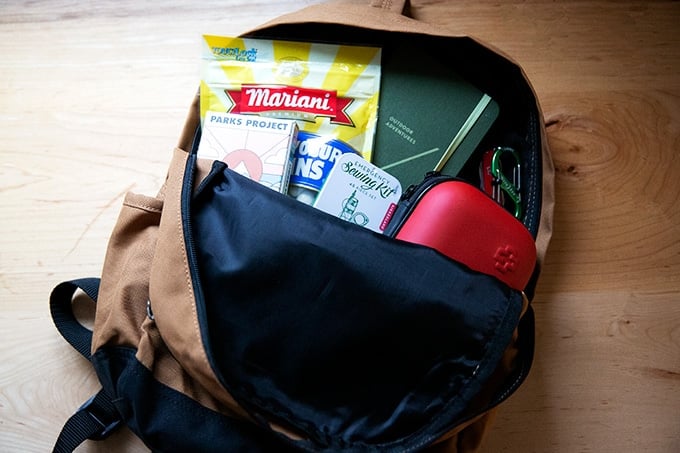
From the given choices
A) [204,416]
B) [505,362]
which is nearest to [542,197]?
[505,362]

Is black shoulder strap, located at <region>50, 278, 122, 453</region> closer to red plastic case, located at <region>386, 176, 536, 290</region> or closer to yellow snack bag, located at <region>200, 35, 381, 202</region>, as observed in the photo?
yellow snack bag, located at <region>200, 35, 381, 202</region>

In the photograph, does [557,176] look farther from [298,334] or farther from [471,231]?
[298,334]

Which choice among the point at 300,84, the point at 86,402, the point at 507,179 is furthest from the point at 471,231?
the point at 86,402

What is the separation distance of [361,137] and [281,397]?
0.31 m

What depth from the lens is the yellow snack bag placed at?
71 centimetres

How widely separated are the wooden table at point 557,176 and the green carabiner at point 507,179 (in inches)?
3.1

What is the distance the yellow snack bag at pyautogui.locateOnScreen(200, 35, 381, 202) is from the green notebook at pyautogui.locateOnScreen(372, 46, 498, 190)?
19mm

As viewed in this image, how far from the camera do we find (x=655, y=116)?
2.50ft

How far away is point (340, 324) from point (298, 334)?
4 cm

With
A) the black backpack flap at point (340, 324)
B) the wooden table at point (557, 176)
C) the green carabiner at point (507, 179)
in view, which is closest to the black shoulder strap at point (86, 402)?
the wooden table at point (557, 176)

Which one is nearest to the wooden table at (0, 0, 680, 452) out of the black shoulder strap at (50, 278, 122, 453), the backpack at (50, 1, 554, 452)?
the black shoulder strap at (50, 278, 122, 453)

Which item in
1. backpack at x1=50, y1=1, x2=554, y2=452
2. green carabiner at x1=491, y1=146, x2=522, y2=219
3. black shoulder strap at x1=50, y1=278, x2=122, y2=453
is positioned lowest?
black shoulder strap at x1=50, y1=278, x2=122, y2=453

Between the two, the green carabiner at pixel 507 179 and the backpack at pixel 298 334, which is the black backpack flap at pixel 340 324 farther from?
the green carabiner at pixel 507 179

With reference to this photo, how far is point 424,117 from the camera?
71 cm
